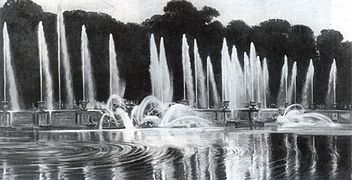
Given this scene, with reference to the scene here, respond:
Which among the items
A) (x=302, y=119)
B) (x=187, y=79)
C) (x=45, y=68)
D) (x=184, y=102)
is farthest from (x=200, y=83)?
(x=45, y=68)

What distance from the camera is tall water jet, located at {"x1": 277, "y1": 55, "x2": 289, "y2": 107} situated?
13.7m

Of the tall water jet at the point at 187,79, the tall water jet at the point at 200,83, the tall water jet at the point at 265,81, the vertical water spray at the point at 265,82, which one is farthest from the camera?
the tall water jet at the point at 187,79

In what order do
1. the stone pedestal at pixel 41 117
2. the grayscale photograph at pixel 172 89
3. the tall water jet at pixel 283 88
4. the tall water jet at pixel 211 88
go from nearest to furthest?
the grayscale photograph at pixel 172 89 → the stone pedestal at pixel 41 117 → the tall water jet at pixel 283 88 → the tall water jet at pixel 211 88

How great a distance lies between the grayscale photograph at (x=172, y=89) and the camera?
843 cm

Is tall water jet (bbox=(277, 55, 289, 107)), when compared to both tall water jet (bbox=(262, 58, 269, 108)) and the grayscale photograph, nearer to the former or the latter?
the grayscale photograph

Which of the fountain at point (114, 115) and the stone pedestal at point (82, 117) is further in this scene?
the stone pedestal at point (82, 117)

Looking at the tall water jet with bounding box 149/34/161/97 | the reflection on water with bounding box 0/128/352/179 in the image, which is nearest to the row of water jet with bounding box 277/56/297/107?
the reflection on water with bounding box 0/128/352/179

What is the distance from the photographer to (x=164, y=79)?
607 inches

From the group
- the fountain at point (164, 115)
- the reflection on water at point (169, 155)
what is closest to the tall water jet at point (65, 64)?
the fountain at point (164, 115)

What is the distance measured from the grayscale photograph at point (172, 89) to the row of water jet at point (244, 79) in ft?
0.20

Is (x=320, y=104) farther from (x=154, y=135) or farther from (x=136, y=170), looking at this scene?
(x=136, y=170)

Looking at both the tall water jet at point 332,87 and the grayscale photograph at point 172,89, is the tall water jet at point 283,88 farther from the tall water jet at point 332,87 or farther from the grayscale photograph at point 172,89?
the tall water jet at point 332,87

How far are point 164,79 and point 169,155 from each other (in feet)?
21.5

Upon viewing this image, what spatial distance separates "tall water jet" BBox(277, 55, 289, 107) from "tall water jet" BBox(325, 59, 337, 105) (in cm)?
124
